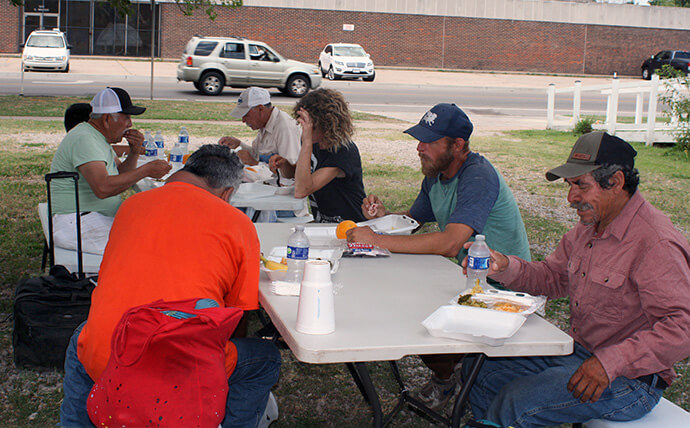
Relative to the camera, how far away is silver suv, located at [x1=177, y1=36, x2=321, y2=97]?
2022 cm

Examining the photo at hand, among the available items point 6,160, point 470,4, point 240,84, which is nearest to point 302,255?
point 6,160

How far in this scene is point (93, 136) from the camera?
15.3 feet

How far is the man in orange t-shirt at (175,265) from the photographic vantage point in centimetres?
235

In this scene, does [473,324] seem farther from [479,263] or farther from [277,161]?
[277,161]

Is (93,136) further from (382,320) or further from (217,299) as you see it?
(382,320)

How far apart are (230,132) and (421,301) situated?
11.3 meters

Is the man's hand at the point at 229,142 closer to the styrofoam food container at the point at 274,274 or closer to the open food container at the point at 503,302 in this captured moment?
the styrofoam food container at the point at 274,274

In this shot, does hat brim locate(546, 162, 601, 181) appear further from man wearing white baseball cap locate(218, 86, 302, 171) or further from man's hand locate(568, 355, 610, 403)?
man wearing white baseball cap locate(218, 86, 302, 171)

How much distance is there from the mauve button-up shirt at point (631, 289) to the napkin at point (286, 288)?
0.96 metres

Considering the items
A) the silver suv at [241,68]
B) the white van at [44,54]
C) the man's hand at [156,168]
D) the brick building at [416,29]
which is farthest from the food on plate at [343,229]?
the brick building at [416,29]

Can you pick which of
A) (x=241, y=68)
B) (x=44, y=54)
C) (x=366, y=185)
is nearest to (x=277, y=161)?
(x=366, y=185)

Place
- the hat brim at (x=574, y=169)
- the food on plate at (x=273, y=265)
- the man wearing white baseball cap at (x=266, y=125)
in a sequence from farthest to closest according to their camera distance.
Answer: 1. the man wearing white baseball cap at (x=266, y=125)
2. the food on plate at (x=273, y=265)
3. the hat brim at (x=574, y=169)

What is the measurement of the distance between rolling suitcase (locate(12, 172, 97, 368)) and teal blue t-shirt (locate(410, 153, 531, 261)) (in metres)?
2.13

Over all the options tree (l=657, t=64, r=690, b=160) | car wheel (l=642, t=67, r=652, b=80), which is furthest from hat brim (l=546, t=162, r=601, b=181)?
car wheel (l=642, t=67, r=652, b=80)
